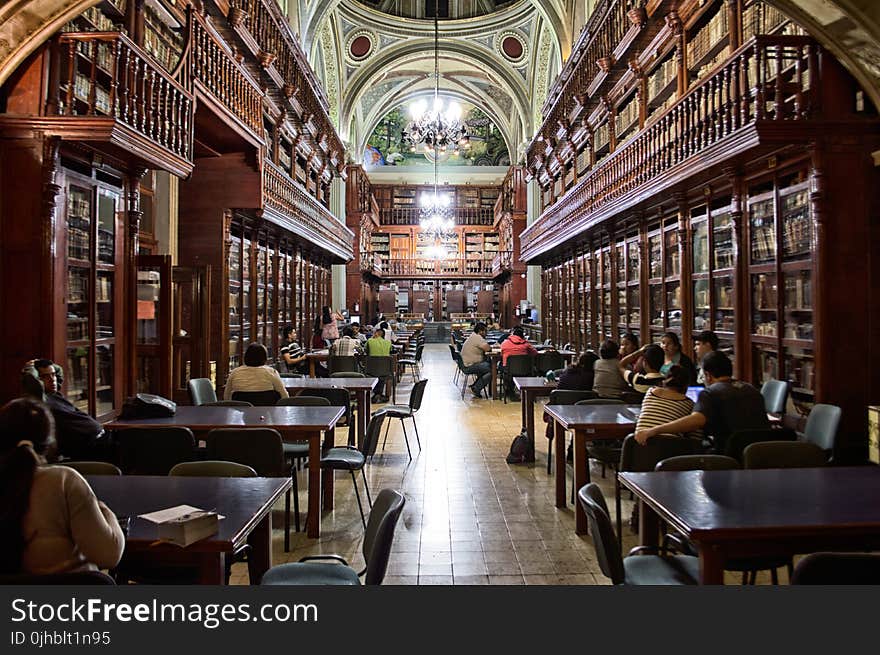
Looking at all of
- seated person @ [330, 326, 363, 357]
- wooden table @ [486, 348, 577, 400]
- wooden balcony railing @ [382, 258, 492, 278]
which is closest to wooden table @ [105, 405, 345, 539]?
seated person @ [330, 326, 363, 357]

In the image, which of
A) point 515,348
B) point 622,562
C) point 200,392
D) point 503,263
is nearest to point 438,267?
point 503,263

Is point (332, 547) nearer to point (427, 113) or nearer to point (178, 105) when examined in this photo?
point (178, 105)

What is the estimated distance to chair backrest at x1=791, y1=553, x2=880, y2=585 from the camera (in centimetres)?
170

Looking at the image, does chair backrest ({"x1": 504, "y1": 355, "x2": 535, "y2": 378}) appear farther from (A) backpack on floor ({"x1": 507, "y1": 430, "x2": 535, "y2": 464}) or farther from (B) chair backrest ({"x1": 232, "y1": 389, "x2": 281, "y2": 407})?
(B) chair backrest ({"x1": 232, "y1": 389, "x2": 281, "y2": 407})

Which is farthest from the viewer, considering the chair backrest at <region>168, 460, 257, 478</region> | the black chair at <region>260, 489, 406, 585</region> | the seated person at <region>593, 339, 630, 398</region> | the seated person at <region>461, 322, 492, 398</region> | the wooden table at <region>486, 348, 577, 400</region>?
the seated person at <region>461, 322, 492, 398</region>

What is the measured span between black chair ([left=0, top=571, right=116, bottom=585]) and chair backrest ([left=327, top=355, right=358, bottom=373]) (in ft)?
23.0

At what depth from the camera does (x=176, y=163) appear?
5.05m

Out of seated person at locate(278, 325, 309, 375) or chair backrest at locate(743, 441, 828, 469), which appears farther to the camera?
seated person at locate(278, 325, 309, 375)

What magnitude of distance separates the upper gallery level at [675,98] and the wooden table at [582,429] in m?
2.28

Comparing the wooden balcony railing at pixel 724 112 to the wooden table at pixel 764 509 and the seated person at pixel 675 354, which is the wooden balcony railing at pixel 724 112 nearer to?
the seated person at pixel 675 354

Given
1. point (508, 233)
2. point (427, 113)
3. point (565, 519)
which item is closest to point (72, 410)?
point (565, 519)

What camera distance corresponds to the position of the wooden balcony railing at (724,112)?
4383mm

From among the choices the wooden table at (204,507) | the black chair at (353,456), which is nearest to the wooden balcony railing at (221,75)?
the black chair at (353,456)

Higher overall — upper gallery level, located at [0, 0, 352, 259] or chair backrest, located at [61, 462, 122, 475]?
upper gallery level, located at [0, 0, 352, 259]
